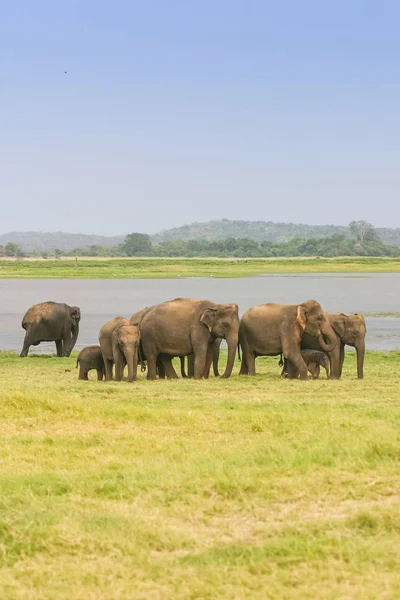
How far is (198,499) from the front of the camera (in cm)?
930

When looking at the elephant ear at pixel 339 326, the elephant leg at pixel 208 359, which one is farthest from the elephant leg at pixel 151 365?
the elephant ear at pixel 339 326

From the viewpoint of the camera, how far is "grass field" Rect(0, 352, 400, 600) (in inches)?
285

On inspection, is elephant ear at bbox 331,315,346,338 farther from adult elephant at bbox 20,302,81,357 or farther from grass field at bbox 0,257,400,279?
grass field at bbox 0,257,400,279

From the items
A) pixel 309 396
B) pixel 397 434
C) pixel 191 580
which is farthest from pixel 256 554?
pixel 309 396

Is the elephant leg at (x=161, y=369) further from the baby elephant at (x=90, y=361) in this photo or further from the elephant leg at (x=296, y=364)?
the elephant leg at (x=296, y=364)

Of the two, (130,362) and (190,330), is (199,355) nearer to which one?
(190,330)

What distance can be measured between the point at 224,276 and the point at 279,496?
9836 centimetres

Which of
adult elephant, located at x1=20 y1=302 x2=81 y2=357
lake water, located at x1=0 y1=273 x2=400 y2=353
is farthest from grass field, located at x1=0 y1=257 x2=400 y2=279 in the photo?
adult elephant, located at x1=20 y1=302 x2=81 y2=357

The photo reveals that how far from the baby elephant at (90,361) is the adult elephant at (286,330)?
3183 mm

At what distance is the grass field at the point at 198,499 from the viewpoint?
7246mm

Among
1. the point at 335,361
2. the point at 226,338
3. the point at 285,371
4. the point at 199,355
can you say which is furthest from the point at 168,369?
the point at 335,361

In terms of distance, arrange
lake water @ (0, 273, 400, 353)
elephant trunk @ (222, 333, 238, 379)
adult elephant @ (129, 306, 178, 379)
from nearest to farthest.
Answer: elephant trunk @ (222, 333, 238, 379) < adult elephant @ (129, 306, 178, 379) < lake water @ (0, 273, 400, 353)

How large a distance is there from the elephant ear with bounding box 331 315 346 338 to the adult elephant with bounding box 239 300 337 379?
1.64ft

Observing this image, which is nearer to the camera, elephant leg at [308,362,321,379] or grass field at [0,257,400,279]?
elephant leg at [308,362,321,379]
